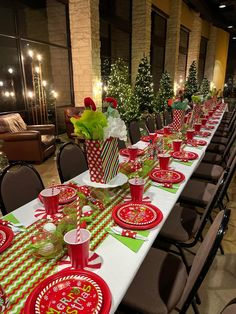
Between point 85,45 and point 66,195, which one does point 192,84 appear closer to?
point 85,45

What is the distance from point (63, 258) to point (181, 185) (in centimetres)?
93

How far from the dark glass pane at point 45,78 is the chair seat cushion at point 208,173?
4062mm

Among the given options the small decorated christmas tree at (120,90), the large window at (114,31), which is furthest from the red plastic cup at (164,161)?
the large window at (114,31)

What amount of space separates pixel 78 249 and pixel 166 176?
992mm

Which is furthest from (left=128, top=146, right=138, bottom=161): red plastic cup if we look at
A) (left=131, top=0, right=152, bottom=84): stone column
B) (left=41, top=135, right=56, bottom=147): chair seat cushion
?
(left=131, top=0, right=152, bottom=84): stone column

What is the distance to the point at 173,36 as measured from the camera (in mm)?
9383

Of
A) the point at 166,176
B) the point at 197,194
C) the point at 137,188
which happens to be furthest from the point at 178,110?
the point at 137,188

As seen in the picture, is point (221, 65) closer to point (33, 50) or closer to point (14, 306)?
point (33, 50)

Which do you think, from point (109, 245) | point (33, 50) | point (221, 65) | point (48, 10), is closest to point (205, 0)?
point (221, 65)

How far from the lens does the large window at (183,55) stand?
11.2 metres

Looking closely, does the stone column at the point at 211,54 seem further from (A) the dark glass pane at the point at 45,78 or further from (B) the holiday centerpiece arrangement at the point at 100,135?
(B) the holiday centerpiece arrangement at the point at 100,135

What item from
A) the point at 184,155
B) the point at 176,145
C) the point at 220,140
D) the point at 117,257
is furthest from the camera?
the point at 220,140

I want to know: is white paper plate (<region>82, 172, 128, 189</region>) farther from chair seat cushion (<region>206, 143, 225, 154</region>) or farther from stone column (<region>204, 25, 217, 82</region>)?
stone column (<region>204, 25, 217, 82</region>)

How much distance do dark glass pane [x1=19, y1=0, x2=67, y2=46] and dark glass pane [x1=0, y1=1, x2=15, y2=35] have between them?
18.3 inches
